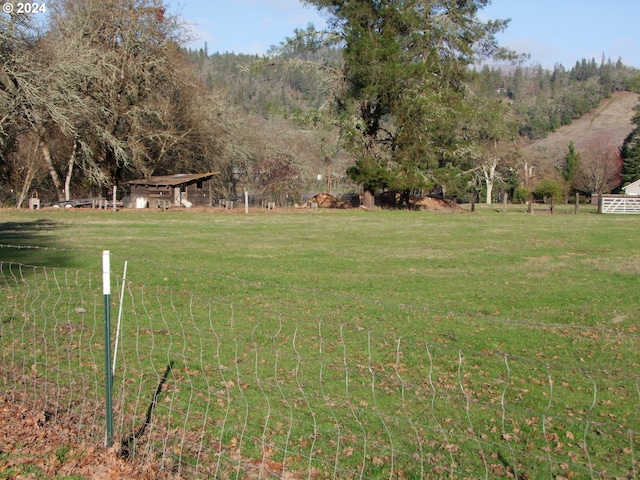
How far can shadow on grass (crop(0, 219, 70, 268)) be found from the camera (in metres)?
14.0

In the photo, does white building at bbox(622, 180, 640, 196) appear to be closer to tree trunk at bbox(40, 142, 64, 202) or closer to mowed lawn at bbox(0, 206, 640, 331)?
mowed lawn at bbox(0, 206, 640, 331)

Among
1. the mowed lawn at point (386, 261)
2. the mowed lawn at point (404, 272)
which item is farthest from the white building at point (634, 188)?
A: the mowed lawn at point (386, 261)

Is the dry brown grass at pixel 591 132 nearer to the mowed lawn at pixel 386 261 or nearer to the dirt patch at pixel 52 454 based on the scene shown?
the mowed lawn at pixel 386 261

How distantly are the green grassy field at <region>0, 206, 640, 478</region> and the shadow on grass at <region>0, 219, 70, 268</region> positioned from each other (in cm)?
18

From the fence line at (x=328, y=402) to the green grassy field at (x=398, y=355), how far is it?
0.03m

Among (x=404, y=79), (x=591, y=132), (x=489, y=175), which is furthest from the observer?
(x=591, y=132)

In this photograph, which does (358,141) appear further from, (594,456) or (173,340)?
(594,456)

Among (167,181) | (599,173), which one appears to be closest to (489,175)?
(599,173)

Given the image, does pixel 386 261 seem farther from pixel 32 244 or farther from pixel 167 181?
pixel 167 181

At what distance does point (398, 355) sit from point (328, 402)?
0.93 metres

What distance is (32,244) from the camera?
17.8 m

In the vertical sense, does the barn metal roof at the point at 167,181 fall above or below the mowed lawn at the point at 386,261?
above

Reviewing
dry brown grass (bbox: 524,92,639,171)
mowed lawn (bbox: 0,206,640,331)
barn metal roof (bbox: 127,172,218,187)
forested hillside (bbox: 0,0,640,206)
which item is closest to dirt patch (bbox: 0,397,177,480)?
mowed lawn (bbox: 0,206,640,331)

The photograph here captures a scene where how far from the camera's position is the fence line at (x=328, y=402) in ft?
15.8
